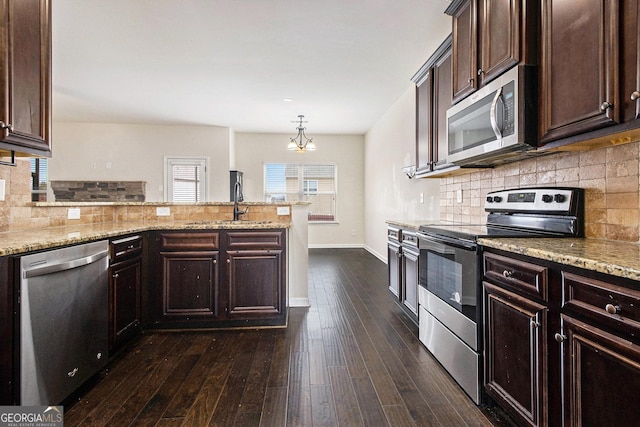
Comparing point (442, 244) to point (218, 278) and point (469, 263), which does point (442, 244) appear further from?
point (218, 278)

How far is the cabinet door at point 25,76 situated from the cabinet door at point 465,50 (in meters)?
2.50

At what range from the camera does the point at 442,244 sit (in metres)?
2.17

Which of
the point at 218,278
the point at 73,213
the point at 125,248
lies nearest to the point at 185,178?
the point at 73,213

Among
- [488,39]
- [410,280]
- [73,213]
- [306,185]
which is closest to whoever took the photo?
[488,39]

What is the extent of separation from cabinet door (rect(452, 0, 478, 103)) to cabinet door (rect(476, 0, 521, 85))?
58mm

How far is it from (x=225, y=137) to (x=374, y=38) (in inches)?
186

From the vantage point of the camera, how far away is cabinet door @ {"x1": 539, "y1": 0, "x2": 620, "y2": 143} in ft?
4.33

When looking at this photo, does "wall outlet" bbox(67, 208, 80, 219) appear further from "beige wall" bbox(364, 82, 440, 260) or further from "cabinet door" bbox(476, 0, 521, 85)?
"beige wall" bbox(364, 82, 440, 260)

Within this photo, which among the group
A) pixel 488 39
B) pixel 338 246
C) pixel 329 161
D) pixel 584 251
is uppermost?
pixel 329 161

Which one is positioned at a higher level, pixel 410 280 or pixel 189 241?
pixel 189 241

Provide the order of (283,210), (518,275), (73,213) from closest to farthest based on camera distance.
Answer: (518,275)
(73,213)
(283,210)

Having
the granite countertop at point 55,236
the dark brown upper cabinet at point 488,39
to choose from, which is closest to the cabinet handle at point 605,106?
the dark brown upper cabinet at point 488,39

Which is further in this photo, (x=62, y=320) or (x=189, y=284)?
(x=189, y=284)

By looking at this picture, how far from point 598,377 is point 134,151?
26.2 ft
